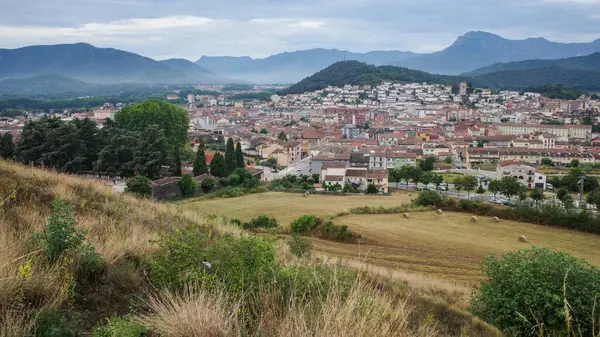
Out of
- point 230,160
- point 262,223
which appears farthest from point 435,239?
point 230,160

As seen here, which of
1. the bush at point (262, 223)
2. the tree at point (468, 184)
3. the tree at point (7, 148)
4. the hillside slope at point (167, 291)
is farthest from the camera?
the tree at point (468, 184)

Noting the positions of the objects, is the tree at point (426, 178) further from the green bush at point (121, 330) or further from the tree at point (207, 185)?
the green bush at point (121, 330)

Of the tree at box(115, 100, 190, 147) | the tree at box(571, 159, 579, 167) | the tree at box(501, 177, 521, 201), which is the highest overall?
the tree at box(115, 100, 190, 147)

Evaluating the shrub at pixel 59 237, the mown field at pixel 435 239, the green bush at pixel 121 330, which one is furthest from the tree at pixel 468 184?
the green bush at pixel 121 330

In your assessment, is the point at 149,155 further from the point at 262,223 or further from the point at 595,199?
the point at 595,199

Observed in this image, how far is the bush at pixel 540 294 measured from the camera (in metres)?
4.34

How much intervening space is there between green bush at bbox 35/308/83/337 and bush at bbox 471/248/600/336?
3605 mm

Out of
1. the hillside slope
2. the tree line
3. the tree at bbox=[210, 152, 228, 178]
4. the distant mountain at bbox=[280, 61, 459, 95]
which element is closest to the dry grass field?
the tree line

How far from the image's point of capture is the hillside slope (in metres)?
2.17

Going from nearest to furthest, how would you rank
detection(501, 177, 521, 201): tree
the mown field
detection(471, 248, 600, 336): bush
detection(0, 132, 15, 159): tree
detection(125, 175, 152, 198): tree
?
1. detection(471, 248, 600, 336): bush
2. the mown field
3. detection(125, 175, 152, 198): tree
4. detection(0, 132, 15, 159): tree
5. detection(501, 177, 521, 201): tree

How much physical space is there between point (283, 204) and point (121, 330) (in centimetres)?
1912

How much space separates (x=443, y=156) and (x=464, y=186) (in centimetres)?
1617

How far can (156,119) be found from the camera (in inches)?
1233

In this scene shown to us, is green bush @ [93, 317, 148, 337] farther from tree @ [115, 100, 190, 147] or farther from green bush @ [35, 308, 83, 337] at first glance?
tree @ [115, 100, 190, 147]
